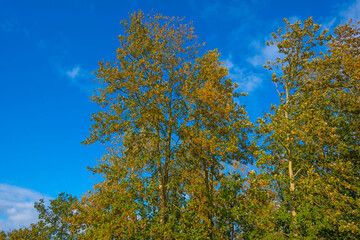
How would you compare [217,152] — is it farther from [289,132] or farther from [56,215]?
[56,215]

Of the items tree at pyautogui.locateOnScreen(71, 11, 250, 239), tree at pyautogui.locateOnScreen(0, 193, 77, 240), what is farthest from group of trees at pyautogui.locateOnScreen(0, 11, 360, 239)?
tree at pyautogui.locateOnScreen(0, 193, 77, 240)

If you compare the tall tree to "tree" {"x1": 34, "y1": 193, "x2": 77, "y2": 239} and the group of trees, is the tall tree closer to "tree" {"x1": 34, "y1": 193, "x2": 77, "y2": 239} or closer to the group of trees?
the group of trees

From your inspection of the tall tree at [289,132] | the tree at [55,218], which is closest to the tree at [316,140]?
the tall tree at [289,132]

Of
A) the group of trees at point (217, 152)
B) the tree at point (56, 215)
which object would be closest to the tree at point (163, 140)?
the group of trees at point (217, 152)

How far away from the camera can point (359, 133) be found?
2242 centimetres

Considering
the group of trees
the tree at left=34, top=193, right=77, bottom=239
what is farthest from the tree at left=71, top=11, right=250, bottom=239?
the tree at left=34, top=193, right=77, bottom=239

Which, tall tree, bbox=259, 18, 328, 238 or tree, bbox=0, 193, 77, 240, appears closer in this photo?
tall tree, bbox=259, 18, 328, 238

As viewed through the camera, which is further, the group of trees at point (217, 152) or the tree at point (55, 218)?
the tree at point (55, 218)

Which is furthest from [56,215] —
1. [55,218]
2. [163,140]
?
[163,140]

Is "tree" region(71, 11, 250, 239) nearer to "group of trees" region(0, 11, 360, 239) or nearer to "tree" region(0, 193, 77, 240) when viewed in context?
"group of trees" region(0, 11, 360, 239)

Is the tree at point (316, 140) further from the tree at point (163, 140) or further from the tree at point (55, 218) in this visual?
the tree at point (55, 218)

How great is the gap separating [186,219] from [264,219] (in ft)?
21.5

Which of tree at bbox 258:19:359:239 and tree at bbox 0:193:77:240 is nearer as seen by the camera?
tree at bbox 258:19:359:239

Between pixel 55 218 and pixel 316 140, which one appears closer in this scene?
pixel 316 140
